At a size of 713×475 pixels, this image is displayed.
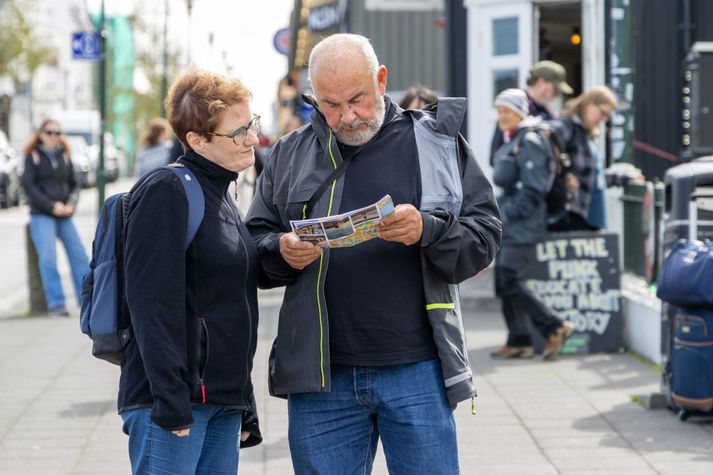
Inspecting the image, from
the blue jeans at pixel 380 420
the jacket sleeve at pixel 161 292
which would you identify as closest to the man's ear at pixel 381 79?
the jacket sleeve at pixel 161 292

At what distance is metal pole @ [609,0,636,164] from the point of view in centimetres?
962

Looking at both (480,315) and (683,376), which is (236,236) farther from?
(480,315)

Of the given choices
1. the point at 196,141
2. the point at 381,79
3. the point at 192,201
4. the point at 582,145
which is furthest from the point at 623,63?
the point at 192,201

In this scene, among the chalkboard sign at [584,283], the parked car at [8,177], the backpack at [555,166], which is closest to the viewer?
the backpack at [555,166]

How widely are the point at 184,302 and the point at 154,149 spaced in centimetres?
775

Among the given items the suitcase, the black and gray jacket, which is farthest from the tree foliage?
the black and gray jacket

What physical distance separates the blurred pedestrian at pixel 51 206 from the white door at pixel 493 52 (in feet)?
14.9

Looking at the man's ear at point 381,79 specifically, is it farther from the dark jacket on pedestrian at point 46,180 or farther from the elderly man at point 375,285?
the dark jacket on pedestrian at point 46,180

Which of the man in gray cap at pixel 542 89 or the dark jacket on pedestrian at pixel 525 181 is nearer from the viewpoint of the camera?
the dark jacket on pedestrian at pixel 525 181

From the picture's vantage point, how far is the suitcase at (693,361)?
6309 mm

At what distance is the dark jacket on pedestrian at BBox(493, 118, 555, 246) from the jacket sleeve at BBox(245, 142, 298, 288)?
15.5 ft

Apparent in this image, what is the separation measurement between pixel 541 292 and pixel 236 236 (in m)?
5.76

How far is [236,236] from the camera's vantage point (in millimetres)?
3477

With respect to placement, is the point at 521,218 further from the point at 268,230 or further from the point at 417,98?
the point at 268,230
